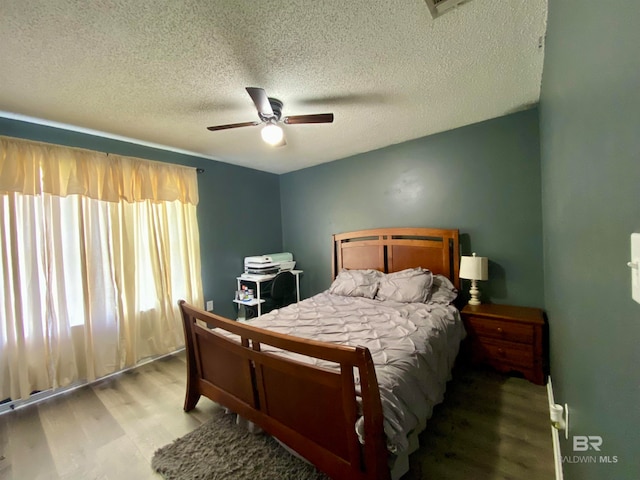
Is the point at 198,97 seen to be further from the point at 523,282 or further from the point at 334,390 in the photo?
the point at 523,282

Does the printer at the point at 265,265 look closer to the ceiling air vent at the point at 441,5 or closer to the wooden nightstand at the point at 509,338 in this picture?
the wooden nightstand at the point at 509,338

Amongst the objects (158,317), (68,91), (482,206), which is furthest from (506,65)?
(158,317)

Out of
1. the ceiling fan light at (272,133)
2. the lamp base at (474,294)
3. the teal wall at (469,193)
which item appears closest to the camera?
the ceiling fan light at (272,133)

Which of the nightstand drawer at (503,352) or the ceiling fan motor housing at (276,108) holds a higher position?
the ceiling fan motor housing at (276,108)

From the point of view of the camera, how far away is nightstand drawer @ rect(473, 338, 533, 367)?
7.14 ft

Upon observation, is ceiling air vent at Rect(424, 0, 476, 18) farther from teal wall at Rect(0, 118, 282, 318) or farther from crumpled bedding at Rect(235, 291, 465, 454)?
teal wall at Rect(0, 118, 282, 318)

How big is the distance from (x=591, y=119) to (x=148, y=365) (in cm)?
375

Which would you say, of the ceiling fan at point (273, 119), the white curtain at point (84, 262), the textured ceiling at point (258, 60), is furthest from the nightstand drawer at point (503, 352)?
the white curtain at point (84, 262)

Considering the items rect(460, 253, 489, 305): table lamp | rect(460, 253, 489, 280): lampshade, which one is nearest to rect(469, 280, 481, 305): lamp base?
rect(460, 253, 489, 305): table lamp

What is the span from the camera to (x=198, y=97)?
197 cm

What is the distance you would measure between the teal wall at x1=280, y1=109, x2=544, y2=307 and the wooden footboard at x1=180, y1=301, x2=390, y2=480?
2173mm

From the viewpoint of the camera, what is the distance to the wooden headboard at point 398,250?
282 cm

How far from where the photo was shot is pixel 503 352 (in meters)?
2.27

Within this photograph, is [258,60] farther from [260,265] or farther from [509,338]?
[509,338]
